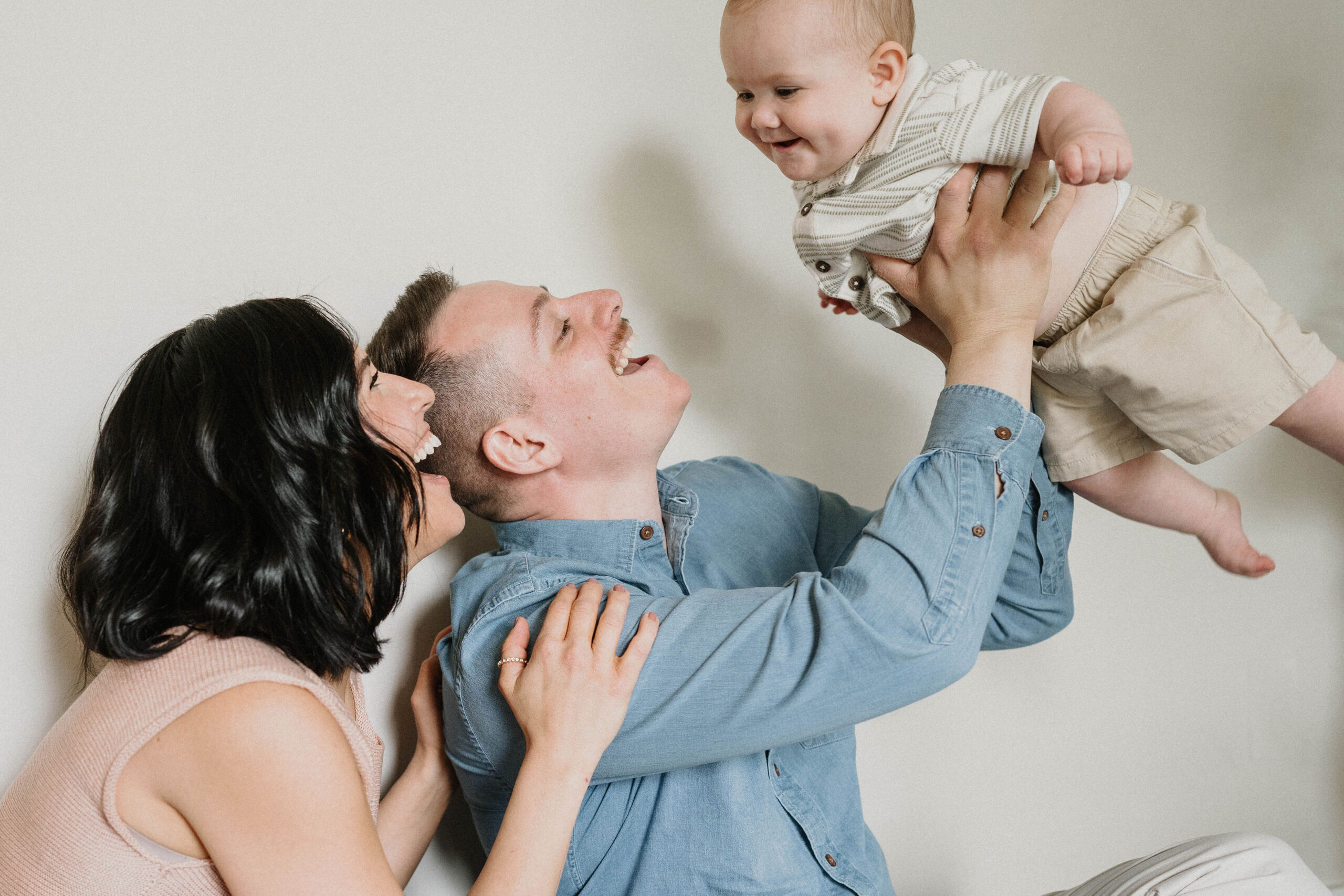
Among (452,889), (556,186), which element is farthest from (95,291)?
(452,889)

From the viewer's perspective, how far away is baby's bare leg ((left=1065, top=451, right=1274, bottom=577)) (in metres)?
1.38

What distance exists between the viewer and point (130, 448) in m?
1.01

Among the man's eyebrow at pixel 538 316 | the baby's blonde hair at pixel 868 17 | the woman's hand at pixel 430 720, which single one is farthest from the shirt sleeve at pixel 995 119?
the woman's hand at pixel 430 720

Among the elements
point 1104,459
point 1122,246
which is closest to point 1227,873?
point 1104,459

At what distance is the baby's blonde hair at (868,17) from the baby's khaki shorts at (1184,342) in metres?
0.38

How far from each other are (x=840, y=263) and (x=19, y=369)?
3.44ft

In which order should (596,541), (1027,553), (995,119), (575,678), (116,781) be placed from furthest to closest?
(1027,553) < (596,541) < (995,119) < (575,678) < (116,781)

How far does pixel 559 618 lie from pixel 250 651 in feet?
1.04

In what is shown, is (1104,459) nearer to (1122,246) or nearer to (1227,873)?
(1122,246)

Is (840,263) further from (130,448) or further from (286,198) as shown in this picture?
(130,448)

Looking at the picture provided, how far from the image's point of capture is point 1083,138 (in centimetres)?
106

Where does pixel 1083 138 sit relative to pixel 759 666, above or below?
above

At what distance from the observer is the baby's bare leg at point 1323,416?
124 centimetres

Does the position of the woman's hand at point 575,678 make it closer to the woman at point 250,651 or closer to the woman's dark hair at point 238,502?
the woman at point 250,651
